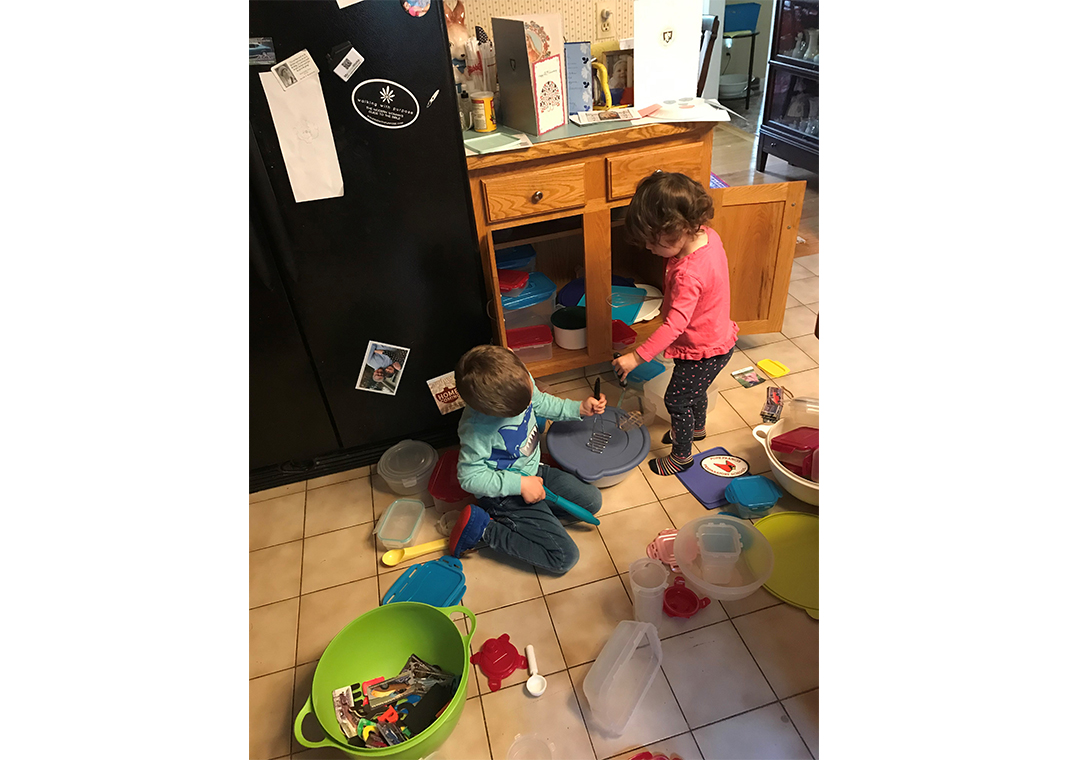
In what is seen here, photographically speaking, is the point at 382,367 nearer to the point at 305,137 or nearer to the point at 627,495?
the point at 305,137

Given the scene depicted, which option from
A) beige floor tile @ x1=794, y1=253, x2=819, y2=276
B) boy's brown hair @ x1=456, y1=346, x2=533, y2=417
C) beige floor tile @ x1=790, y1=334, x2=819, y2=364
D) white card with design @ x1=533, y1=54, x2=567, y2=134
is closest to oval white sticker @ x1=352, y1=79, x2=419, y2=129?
white card with design @ x1=533, y1=54, x2=567, y2=134

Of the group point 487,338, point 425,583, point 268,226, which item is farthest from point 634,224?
point 425,583

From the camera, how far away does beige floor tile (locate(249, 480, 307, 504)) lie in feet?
7.40

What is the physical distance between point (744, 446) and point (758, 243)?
0.80m

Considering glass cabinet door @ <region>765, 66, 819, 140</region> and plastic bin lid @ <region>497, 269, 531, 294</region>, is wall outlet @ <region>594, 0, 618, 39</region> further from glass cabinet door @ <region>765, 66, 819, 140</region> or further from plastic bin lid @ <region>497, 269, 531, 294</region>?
glass cabinet door @ <region>765, 66, 819, 140</region>

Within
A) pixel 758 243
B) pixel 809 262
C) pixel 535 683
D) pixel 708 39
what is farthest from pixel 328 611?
pixel 708 39

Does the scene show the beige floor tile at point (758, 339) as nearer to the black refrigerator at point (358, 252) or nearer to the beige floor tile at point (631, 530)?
the beige floor tile at point (631, 530)

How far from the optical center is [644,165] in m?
2.16

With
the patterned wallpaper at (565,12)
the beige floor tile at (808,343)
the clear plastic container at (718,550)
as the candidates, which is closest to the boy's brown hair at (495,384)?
the clear plastic container at (718,550)

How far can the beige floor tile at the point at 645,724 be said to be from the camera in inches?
56.6

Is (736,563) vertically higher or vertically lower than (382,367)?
lower

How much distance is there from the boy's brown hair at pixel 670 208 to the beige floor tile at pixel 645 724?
1213 mm

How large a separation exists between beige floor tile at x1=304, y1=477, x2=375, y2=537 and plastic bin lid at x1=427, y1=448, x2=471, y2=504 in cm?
24

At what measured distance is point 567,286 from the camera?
283 centimetres
